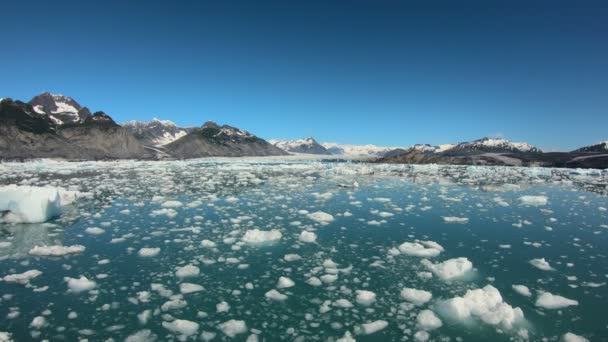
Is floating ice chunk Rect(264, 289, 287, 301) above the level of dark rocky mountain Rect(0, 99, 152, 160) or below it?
below

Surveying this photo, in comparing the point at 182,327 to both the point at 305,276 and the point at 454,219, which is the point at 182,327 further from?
the point at 454,219

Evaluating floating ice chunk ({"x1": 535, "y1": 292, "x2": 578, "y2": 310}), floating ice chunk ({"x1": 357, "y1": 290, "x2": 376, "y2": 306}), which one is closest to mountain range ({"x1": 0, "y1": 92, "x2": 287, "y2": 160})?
floating ice chunk ({"x1": 357, "y1": 290, "x2": 376, "y2": 306})

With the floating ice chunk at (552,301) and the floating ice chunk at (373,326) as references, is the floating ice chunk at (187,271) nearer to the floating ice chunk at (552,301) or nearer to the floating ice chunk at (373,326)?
the floating ice chunk at (373,326)

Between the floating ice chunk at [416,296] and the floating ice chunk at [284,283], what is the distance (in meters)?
2.00

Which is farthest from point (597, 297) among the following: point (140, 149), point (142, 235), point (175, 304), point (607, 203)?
point (140, 149)

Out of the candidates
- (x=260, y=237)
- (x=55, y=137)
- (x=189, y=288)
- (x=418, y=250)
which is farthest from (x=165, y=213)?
(x=55, y=137)

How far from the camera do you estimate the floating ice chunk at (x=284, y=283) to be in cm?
626

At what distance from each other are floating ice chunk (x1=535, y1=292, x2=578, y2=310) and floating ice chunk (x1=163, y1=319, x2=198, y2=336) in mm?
5433

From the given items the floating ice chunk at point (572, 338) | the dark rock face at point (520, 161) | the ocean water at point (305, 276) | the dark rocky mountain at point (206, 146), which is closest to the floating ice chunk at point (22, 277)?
the ocean water at point (305, 276)

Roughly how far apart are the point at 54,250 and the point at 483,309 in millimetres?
9022

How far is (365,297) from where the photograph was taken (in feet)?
18.9

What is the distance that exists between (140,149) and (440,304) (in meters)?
132

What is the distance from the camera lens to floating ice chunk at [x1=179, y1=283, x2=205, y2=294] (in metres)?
6.01

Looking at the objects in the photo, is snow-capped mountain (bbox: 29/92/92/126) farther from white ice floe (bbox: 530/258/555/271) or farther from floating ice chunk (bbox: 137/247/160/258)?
white ice floe (bbox: 530/258/555/271)
